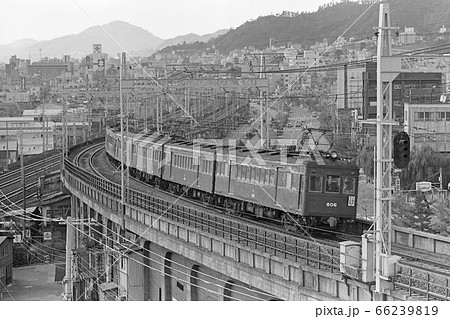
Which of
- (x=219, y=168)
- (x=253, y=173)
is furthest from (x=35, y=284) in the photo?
(x=253, y=173)

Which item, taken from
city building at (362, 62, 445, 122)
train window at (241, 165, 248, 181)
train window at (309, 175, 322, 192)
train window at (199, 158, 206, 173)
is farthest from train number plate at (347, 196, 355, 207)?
city building at (362, 62, 445, 122)

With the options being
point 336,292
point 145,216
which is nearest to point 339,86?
point 145,216

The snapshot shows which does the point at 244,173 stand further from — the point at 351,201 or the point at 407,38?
the point at 407,38

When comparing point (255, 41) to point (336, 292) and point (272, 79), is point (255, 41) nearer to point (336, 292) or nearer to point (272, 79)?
point (272, 79)

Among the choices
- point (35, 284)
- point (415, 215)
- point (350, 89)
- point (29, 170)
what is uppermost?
point (350, 89)

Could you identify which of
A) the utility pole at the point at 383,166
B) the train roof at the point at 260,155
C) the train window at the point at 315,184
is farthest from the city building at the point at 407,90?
the utility pole at the point at 383,166
